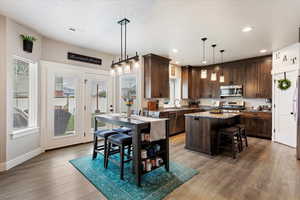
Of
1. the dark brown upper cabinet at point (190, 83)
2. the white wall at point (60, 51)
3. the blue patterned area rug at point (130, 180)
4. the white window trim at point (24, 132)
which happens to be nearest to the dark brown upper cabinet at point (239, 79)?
the dark brown upper cabinet at point (190, 83)

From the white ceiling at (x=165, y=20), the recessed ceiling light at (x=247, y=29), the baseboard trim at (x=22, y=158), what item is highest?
the white ceiling at (x=165, y=20)

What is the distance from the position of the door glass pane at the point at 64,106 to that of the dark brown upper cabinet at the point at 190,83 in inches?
170

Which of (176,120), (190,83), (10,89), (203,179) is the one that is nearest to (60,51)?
(10,89)

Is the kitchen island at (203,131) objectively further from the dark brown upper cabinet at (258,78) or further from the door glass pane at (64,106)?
the door glass pane at (64,106)

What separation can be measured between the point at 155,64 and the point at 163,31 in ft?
5.49

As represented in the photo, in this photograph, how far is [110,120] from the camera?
9.00 feet

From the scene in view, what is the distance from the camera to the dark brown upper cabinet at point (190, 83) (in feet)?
21.1

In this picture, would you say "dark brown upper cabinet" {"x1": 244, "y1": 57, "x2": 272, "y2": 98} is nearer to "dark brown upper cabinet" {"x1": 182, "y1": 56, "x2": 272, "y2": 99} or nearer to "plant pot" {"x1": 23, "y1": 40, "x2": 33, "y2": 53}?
"dark brown upper cabinet" {"x1": 182, "y1": 56, "x2": 272, "y2": 99}

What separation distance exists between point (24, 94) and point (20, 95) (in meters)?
0.09

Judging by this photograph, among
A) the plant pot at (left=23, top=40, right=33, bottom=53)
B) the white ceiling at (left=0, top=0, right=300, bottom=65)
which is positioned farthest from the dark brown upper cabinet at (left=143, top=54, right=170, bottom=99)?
the plant pot at (left=23, top=40, right=33, bottom=53)

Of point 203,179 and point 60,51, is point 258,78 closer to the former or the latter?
point 203,179

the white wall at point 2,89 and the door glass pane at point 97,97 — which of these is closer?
the white wall at point 2,89

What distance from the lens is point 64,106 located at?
393cm

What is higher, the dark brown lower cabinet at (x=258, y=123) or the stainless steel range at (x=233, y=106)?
the stainless steel range at (x=233, y=106)
